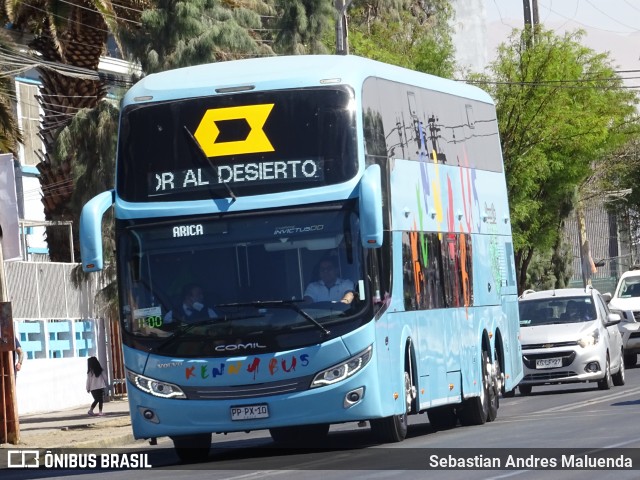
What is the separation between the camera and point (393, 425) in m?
17.2

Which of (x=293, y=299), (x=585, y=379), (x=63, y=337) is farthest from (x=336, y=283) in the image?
(x=63, y=337)

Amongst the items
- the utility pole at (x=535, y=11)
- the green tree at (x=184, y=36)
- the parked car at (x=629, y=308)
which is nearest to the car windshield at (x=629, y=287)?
the parked car at (x=629, y=308)

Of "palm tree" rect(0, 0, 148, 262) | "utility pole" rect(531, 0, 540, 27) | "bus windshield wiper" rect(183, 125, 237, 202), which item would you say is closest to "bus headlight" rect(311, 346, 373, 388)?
"bus windshield wiper" rect(183, 125, 237, 202)

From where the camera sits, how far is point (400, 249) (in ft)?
57.3

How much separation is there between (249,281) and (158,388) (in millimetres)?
1485

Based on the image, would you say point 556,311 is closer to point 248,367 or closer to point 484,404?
point 484,404

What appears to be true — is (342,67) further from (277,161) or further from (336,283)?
(336,283)

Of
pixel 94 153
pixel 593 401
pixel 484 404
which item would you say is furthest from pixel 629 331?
pixel 484 404

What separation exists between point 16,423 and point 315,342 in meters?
8.65

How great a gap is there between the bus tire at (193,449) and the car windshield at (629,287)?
20650 mm

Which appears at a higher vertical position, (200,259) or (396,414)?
(200,259)

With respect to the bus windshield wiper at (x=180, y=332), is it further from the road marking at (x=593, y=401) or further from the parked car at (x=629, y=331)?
the parked car at (x=629, y=331)

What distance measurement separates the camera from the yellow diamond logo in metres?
16.4

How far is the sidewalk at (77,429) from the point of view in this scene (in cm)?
2319
